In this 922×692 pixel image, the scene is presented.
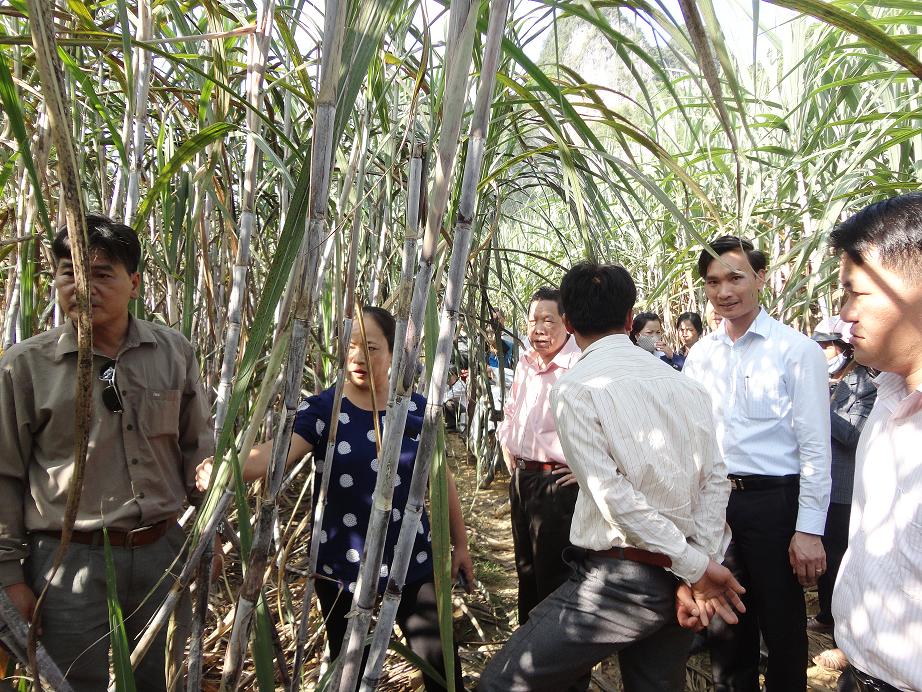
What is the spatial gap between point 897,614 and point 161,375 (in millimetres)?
1349

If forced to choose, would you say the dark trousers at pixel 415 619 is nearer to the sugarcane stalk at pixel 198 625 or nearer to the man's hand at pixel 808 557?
the sugarcane stalk at pixel 198 625

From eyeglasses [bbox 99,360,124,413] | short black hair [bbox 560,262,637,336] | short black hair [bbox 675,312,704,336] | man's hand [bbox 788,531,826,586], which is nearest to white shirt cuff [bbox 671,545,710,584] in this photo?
short black hair [bbox 560,262,637,336]

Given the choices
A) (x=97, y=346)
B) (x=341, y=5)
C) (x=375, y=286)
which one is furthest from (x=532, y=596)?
(x=341, y=5)

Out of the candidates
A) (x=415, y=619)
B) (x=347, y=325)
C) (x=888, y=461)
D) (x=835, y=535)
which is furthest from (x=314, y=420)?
(x=835, y=535)

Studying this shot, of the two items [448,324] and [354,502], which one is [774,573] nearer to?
[354,502]

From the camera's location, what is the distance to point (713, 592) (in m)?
1.22

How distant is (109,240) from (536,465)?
1.48 metres

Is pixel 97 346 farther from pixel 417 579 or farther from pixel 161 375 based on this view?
pixel 417 579

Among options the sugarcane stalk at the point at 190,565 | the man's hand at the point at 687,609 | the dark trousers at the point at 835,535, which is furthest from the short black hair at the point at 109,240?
the dark trousers at the point at 835,535

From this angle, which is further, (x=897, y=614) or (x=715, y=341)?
(x=715, y=341)

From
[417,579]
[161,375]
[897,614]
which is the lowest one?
[417,579]

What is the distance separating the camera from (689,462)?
50.3 inches

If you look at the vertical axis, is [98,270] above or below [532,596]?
above

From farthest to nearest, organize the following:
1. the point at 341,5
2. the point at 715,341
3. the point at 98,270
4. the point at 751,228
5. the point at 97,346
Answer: the point at 751,228, the point at 715,341, the point at 97,346, the point at 98,270, the point at 341,5
